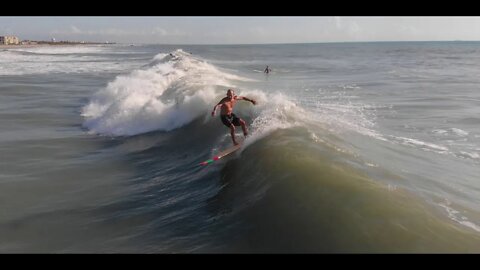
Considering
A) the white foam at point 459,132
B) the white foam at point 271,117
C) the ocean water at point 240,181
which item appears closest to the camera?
the ocean water at point 240,181

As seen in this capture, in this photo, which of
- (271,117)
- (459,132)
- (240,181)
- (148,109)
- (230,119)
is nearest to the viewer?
(240,181)

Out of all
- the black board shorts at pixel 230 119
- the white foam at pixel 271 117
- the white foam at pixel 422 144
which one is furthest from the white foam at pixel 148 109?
the white foam at pixel 422 144

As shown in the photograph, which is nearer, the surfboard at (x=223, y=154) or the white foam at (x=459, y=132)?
the surfboard at (x=223, y=154)

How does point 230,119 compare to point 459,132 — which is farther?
point 459,132

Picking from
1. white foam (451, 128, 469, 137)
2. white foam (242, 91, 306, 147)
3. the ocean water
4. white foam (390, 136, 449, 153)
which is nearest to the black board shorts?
white foam (242, 91, 306, 147)

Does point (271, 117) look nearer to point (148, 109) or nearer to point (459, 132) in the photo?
point (459, 132)

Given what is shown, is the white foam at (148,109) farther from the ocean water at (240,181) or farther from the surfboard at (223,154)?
the surfboard at (223,154)

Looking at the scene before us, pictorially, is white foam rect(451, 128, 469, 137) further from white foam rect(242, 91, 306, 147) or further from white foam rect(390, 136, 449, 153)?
white foam rect(242, 91, 306, 147)

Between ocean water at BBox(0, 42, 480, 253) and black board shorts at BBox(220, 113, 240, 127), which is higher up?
black board shorts at BBox(220, 113, 240, 127)

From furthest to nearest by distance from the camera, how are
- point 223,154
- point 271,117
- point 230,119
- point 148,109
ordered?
point 148,109 → point 271,117 → point 230,119 → point 223,154

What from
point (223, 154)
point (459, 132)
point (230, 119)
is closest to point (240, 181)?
point (223, 154)

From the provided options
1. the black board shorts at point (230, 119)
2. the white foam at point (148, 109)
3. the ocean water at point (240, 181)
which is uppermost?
the white foam at point (148, 109)

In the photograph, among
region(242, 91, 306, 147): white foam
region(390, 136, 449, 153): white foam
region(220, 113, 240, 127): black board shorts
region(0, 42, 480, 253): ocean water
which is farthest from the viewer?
region(390, 136, 449, 153): white foam

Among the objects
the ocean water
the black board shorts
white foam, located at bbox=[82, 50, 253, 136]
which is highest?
white foam, located at bbox=[82, 50, 253, 136]
